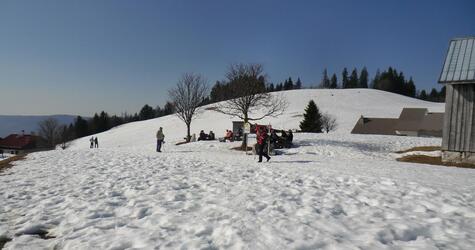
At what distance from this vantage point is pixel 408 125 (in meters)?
62.6

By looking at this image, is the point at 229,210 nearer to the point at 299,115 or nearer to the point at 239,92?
the point at 239,92

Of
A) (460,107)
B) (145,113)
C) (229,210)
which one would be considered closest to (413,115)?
(460,107)

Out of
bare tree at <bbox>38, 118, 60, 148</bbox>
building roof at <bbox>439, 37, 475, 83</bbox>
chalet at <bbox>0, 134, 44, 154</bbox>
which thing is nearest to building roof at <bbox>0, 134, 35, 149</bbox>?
chalet at <bbox>0, 134, 44, 154</bbox>

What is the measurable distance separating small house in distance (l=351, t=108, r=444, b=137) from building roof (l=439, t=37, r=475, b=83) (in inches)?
1758

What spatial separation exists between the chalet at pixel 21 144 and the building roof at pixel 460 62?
301 ft

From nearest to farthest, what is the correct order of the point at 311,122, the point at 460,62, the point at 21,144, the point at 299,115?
the point at 460,62, the point at 311,122, the point at 21,144, the point at 299,115

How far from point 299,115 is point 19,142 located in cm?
7485

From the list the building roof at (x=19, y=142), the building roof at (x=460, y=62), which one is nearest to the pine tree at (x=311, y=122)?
the building roof at (x=460, y=62)

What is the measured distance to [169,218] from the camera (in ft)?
20.1

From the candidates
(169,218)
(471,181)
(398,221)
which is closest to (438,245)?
(398,221)

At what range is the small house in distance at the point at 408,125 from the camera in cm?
5861

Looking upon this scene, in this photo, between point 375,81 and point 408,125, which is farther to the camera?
point 375,81

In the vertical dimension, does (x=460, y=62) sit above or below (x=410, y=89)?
below

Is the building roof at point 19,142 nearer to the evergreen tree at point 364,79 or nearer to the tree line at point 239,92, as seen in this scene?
the tree line at point 239,92
